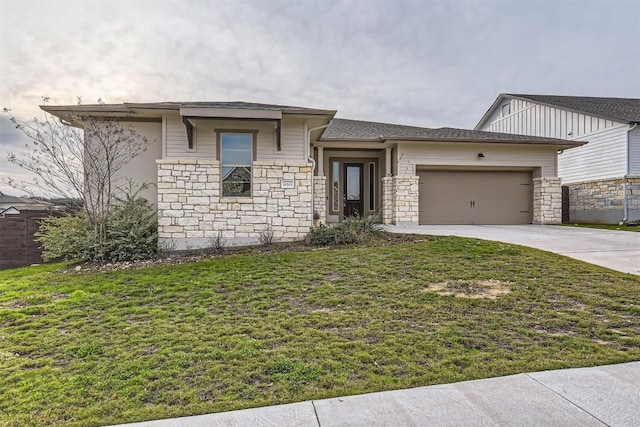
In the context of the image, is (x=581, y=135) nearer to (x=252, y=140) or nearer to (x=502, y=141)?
(x=502, y=141)

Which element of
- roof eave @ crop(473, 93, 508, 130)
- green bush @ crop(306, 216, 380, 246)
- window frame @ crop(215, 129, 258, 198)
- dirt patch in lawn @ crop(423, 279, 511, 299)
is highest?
roof eave @ crop(473, 93, 508, 130)

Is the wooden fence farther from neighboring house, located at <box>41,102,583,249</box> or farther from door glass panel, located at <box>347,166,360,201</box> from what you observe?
door glass panel, located at <box>347,166,360,201</box>

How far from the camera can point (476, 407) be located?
7.36ft

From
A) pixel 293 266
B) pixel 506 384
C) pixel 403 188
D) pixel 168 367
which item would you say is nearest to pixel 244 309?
pixel 168 367

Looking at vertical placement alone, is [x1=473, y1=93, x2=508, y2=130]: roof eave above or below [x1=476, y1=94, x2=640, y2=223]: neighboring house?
above

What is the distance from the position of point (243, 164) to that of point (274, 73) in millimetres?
7060

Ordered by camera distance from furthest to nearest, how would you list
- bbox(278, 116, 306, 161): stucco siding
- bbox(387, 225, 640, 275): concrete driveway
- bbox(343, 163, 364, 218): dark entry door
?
bbox(343, 163, 364, 218): dark entry door → bbox(278, 116, 306, 161): stucco siding → bbox(387, 225, 640, 275): concrete driveway

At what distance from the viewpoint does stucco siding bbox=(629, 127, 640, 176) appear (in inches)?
528

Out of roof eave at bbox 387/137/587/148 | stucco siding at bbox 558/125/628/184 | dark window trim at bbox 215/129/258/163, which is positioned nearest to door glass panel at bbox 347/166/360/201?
roof eave at bbox 387/137/587/148

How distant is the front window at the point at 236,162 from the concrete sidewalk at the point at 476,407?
278 inches

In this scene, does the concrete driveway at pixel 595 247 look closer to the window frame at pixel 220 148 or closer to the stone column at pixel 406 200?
the stone column at pixel 406 200

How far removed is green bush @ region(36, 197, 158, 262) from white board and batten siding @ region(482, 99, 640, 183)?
55.4 feet

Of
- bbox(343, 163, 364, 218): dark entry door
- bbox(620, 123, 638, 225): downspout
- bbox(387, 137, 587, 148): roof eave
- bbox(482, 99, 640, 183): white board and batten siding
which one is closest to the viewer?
bbox(387, 137, 587, 148): roof eave

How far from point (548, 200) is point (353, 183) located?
7.31m
